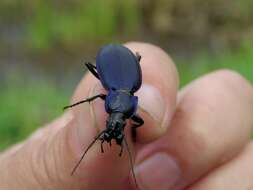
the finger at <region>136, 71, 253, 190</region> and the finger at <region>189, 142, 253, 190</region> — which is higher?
the finger at <region>136, 71, 253, 190</region>

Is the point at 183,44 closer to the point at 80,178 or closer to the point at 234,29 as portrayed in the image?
the point at 234,29

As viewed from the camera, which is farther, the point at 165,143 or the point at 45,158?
the point at 165,143

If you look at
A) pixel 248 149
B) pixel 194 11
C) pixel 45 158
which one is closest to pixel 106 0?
pixel 194 11

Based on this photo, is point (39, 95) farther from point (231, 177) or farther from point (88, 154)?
point (88, 154)

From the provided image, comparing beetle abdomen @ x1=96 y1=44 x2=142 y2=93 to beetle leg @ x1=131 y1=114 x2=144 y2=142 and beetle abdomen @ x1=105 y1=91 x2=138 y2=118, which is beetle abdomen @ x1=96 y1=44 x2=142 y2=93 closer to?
beetle abdomen @ x1=105 y1=91 x2=138 y2=118

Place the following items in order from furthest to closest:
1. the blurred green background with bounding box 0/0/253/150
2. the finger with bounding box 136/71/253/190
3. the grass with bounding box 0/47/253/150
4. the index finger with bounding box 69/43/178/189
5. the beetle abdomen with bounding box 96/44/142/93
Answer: the blurred green background with bounding box 0/0/253/150 → the grass with bounding box 0/47/253/150 → the finger with bounding box 136/71/253/190 → the beetle abdomen with bounding box 96/44/142/93 → the index finger with bounding box 69/43/178/189

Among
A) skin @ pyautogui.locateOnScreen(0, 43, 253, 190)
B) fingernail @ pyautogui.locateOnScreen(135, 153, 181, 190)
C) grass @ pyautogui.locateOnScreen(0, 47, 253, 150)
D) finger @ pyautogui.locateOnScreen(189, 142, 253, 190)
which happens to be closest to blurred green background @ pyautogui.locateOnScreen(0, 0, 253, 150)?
grass @ pyautogui.locateOnScreen(0, 47, 253, 150)
